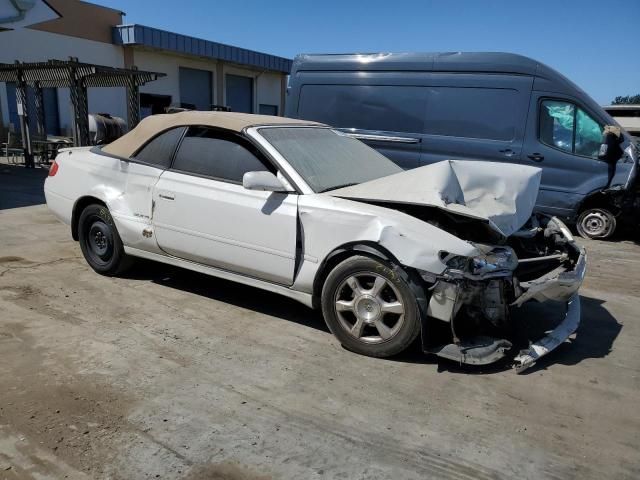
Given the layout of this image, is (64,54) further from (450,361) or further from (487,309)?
(487,309)

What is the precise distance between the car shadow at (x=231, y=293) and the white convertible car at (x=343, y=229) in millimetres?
354

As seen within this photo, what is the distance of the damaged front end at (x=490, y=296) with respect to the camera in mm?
3246

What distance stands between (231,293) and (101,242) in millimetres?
1395

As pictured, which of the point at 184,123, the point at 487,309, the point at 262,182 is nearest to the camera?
the point at 487,309

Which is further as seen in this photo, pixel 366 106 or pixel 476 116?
pixel 366 106

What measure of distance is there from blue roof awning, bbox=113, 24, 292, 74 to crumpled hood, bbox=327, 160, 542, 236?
Result: 764 inches

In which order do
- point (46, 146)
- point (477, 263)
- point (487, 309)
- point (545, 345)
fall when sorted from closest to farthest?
point (477, 263) < point (487, 309) < point (545, 345) < point (46, 146)

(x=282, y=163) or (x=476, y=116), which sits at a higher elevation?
(x=476, y=116)

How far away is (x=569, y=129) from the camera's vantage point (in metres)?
7.59

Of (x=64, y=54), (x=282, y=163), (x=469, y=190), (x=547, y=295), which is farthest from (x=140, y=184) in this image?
(x=64, y=54)

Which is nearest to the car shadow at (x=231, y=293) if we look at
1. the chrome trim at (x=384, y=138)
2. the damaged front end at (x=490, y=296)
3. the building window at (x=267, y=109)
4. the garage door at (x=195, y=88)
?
the damaged front end at (x=490, y=296)

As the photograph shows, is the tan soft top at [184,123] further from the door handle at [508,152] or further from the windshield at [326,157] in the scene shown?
the door handle at [508,152]

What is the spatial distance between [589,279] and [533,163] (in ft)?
7.97

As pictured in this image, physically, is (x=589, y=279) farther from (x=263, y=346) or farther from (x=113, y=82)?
(x=113, y=82)
